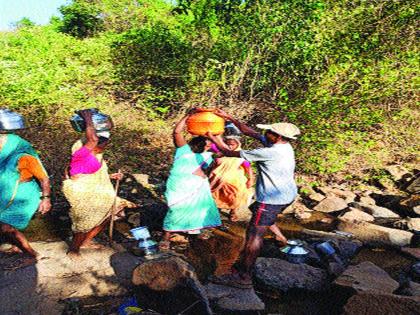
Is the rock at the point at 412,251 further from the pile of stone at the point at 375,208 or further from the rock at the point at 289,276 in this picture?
the rock at the point at 289,276

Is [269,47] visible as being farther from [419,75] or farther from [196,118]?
[196,118]

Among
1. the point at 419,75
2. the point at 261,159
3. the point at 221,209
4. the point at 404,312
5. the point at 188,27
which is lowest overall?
the point at 221,209

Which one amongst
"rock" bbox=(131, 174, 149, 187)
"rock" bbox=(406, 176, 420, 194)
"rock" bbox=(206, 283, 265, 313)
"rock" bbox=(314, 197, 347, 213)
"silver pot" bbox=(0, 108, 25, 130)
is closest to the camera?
"rock" bbox=(206, 283, 265, 313)

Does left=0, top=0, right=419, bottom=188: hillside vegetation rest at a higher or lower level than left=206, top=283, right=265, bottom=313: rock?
higher

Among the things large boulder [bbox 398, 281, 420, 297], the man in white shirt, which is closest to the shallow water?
the man in white shirt

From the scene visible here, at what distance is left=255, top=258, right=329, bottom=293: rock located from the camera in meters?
4.18

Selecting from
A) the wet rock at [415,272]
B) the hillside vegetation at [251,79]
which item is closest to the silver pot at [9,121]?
the hillside vegetation at [251,79]

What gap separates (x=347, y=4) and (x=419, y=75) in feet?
7.86

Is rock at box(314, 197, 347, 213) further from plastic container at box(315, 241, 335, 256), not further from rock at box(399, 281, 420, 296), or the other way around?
rock at box(399, 281, 420, 296)

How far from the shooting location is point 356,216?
6730 mm

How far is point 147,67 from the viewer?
1098 centimetres

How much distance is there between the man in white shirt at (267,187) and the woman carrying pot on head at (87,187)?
150cm

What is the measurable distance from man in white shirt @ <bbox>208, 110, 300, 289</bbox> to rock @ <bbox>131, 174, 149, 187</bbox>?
3.99 metres

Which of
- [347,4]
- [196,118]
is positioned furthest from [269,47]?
[196,118]
